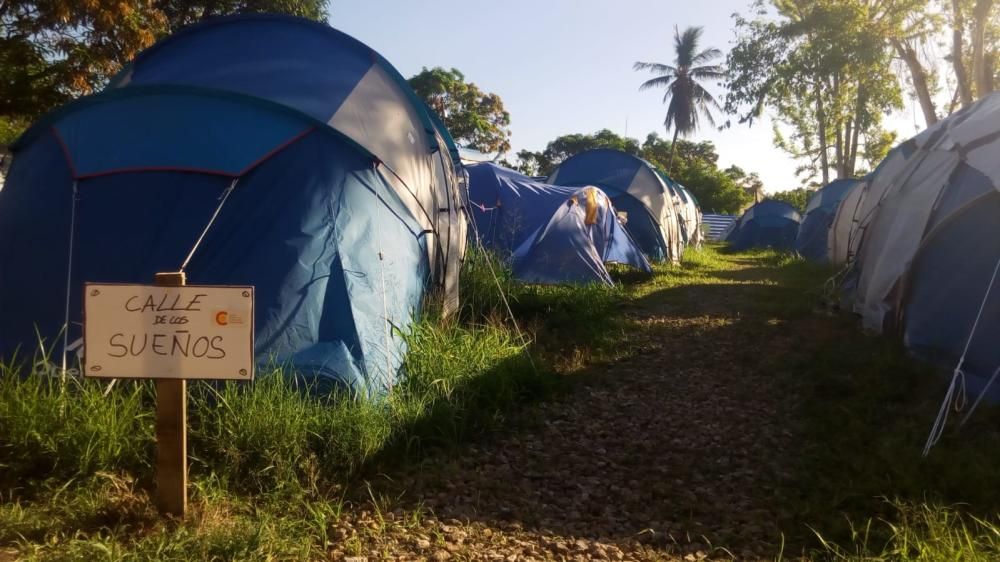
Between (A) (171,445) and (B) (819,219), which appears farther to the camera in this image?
(B) (819,219)

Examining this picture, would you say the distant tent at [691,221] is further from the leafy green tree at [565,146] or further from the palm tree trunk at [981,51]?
the leafy green tree at [565,146]

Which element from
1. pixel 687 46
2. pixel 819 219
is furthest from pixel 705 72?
pixel 819 219

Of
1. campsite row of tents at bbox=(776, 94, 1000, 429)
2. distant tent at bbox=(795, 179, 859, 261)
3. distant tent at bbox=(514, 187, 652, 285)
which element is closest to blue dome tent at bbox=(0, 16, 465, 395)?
campsite row of tents at bbox=(776, 94, 1000, 429)

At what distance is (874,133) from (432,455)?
26.0 meters

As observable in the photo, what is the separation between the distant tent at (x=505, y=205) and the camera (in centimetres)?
1005

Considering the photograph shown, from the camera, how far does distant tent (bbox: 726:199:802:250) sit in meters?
23.0

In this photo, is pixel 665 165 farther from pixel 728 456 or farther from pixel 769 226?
pixel 728 456

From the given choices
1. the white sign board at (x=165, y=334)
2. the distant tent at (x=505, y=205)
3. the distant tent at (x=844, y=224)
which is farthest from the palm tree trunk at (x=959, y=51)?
the white sign board at (x=165, y=334)

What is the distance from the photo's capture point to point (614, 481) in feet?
14.1

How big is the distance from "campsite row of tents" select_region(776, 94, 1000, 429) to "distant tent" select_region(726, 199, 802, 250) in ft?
51.1

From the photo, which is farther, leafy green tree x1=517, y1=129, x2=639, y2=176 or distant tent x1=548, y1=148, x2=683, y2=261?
leafy green tree x1=517, y1=129, x2=639, y2=176

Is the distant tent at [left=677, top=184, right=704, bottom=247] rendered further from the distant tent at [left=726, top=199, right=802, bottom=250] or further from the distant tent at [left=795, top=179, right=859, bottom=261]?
the distant tent at [left=795, top=179, right=859, bottom=261]

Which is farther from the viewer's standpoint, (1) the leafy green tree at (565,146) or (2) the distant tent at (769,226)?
(1) the leafy green tree at (565,146)

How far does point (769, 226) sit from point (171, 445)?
22.5 meters
